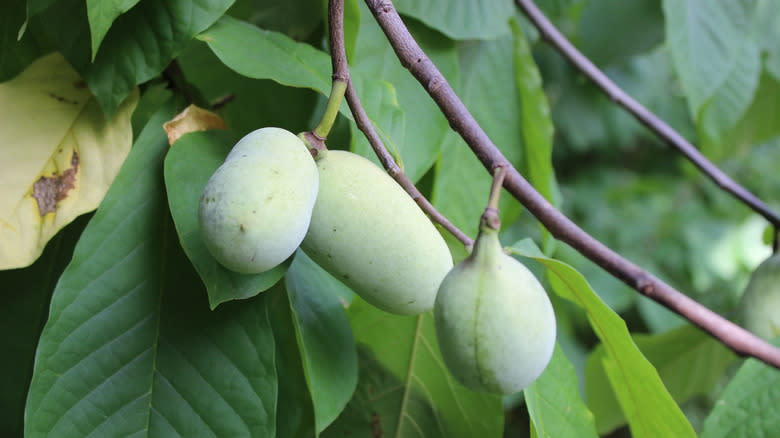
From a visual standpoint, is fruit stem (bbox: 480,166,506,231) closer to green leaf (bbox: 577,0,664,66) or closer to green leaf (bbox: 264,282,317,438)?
green leaf (bbox: 264,282,317,438)

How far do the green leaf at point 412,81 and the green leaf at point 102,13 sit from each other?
0.23 m

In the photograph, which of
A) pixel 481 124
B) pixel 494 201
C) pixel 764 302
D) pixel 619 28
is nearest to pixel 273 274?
pixel 494 201

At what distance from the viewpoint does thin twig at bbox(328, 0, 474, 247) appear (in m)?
0.48

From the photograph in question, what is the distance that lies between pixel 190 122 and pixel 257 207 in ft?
0.75

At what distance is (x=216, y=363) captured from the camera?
1.94 feet

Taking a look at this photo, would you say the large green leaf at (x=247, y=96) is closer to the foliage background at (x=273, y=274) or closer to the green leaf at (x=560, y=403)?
the foliage background at (x=273, y=274)

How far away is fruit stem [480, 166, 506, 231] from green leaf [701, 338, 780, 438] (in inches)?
14.4

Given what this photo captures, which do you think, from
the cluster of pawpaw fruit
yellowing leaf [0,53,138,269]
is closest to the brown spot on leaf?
yellowing leaf [0,53,138,269]

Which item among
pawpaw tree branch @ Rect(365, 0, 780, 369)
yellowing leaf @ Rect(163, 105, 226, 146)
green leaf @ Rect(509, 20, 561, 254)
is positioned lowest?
green leaf @ Rect(509, 20, 561, 254)

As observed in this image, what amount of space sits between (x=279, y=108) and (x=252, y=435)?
1.10ft

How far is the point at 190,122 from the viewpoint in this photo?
2.02ft

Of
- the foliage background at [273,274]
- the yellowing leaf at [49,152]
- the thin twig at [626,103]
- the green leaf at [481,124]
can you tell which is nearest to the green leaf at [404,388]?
the foliage background at [273,274]

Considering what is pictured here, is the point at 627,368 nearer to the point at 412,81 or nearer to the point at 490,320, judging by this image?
the point at 490,320

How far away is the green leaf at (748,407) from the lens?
2.15ft
